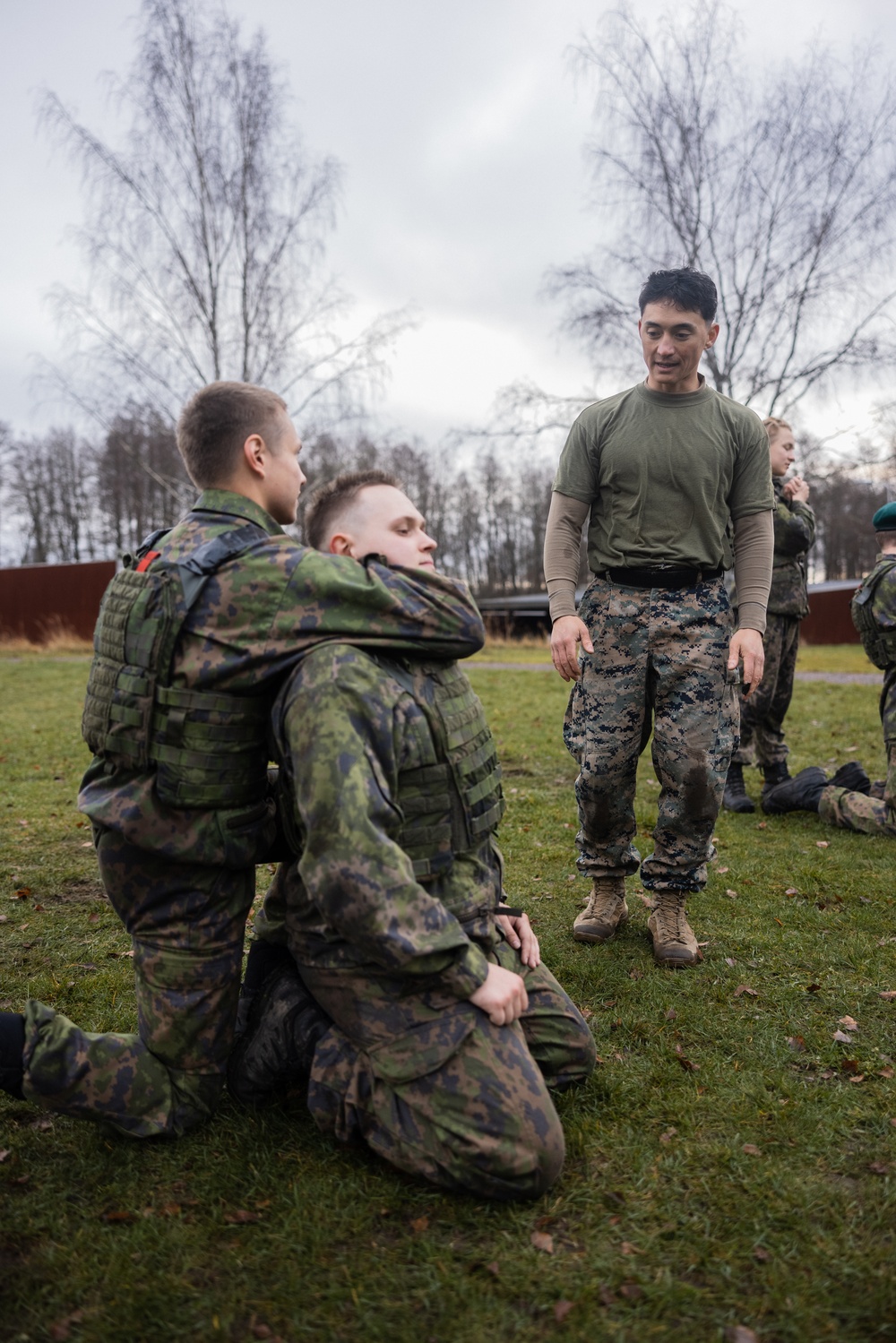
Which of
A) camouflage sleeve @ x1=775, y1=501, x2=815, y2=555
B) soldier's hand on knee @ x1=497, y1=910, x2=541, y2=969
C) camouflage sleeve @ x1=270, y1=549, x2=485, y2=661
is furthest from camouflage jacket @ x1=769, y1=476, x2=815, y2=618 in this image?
camouflage sleeve @ x1=270, y1=549, x2=485, y2=661

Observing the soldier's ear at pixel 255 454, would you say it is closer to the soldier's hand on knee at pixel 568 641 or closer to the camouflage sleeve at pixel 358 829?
the camouflage sleeve at pixel 358 829

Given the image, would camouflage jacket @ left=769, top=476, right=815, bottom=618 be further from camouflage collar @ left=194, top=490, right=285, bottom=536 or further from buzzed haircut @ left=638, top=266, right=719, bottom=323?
camouflage collar @ left=194, top=490, right=285, bottom=536

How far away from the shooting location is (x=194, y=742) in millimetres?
2498

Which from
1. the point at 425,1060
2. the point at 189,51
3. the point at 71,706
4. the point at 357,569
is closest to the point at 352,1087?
the point at 425,1060

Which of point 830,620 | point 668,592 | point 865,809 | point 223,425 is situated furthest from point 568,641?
point 830,620

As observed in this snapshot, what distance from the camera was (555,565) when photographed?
13.8 feet

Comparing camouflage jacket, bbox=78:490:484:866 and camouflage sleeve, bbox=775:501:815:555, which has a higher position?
camouflage sleeve, bbox=775:501:815:555

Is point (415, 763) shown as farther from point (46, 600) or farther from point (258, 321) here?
point (46, 600)

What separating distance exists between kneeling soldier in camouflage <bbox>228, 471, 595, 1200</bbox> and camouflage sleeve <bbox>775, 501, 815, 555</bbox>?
4612 mm

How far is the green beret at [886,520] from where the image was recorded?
6000mm

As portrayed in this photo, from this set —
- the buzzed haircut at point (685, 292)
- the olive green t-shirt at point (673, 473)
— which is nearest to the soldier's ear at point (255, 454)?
the olive green t-shirt at point (673, 473)

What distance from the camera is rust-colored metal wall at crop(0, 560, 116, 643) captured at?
25031mm

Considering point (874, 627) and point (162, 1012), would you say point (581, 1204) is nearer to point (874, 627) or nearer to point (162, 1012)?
point (162, 1012)

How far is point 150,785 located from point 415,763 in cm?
69
